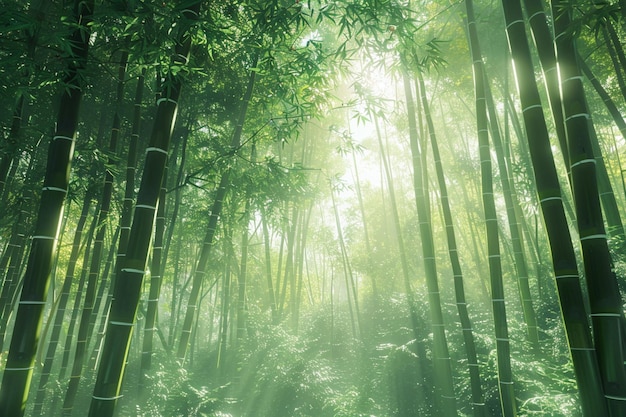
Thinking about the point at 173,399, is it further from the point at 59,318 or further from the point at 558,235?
the point at 558,235

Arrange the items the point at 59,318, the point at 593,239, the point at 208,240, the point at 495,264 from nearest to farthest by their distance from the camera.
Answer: the point at 593,239, the point at 495,264, the point at 208,240, the point at 59,318

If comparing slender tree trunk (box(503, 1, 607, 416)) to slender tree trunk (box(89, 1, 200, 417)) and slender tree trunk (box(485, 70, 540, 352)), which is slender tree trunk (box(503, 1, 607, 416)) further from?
slender tree trunk (box(485, 70, 540, 352))

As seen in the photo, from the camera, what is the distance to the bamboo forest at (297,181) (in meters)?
1.83

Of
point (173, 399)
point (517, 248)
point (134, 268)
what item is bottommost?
point (173, 399)

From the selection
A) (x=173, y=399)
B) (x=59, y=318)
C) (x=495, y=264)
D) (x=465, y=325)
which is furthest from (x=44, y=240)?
(x=59, y=318)

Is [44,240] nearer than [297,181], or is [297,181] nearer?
[44,240]

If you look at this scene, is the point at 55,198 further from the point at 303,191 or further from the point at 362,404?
the point at 362,404

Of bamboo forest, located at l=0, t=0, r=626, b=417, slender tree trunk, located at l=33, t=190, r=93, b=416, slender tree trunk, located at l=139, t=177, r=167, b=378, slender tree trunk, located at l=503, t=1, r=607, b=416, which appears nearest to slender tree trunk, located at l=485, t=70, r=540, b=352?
bamboo forest, located at l=0, t=0, r=626, b=417

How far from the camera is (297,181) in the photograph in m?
4.39

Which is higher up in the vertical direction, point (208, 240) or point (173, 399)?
point (208, 240)

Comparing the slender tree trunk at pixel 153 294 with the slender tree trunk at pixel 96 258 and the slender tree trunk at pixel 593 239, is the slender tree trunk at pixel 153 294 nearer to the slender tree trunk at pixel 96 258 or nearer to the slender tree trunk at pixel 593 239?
the slender tree trunk at pixel 96 258

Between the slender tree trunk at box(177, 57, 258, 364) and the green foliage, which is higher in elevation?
the slender tree trunk at box(177, 57, 258, 364)

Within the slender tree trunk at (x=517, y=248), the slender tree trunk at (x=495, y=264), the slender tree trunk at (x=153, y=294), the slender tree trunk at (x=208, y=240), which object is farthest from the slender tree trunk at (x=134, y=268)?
the slender tree trunk at (x=517, y=248)

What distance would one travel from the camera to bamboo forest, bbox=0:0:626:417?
6.01 ft
